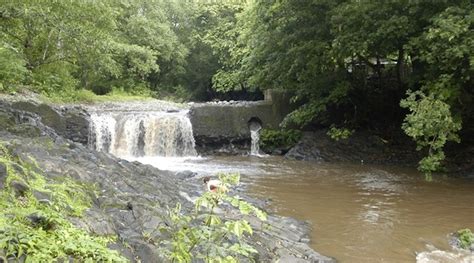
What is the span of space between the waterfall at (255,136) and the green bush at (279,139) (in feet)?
0.81

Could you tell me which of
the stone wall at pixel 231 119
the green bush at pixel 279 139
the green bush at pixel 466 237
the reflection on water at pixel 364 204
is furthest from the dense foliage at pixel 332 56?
the green bush at pixel 466 237

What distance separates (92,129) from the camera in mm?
15633

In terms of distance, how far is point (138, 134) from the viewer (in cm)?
1612

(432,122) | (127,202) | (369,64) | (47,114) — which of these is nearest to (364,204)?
(432,122)

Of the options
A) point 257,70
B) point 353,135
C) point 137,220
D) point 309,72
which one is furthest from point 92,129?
point 137,220

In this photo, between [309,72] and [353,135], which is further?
[353,135]

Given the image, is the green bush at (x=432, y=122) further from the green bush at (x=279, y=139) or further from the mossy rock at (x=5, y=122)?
the mossy rock at (x=5, y=122)

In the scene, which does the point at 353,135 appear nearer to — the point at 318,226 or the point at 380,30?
the point at 380,30

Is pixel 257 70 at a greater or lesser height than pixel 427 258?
greater

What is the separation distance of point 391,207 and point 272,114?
9.03m

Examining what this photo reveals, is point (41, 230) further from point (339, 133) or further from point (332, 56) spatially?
point (339, 133)

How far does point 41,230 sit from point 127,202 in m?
2.02

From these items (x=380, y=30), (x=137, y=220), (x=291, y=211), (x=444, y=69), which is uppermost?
(x=380, y=30)

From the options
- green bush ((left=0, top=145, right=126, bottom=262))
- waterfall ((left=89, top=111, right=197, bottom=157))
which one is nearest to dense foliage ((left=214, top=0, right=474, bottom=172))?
waterfall ((left=89, top=111, right=197, bottom=157))
